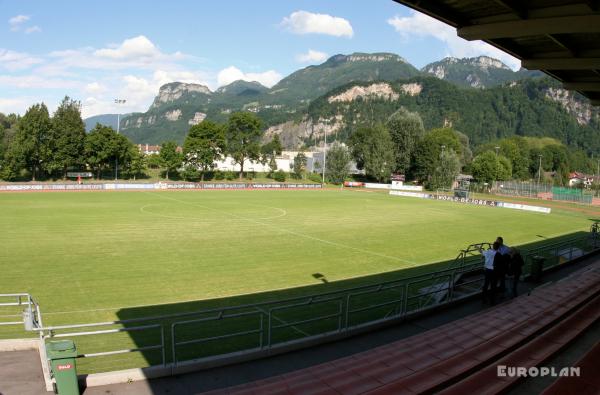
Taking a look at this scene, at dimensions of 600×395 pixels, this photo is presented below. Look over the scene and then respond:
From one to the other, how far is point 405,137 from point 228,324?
95792 millimetres

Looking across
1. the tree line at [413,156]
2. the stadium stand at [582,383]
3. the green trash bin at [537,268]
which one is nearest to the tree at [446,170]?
the tree line at [413,156]

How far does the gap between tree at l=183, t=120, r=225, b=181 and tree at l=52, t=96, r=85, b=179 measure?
1953cm

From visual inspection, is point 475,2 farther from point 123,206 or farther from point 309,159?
point 309,159

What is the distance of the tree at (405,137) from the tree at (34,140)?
234ft

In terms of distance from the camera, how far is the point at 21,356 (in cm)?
836

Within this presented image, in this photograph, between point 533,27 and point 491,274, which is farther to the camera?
point 491,274

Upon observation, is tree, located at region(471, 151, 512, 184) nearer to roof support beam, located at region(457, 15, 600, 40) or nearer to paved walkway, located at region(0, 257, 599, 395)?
roof support beam, located at region(457, 15, 600, 40)

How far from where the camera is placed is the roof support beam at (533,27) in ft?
30.1

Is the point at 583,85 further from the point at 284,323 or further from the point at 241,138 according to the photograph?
the point at 241,138

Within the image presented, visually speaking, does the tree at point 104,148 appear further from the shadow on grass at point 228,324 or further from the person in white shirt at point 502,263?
the person in white shirt at point 502,263

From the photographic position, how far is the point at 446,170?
88.7 m

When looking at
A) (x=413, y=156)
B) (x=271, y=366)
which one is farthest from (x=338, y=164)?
(x=271, y=366)

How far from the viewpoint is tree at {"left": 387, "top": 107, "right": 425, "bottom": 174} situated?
10238 cm

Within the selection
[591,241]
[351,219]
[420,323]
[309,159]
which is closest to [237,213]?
[351,219]
